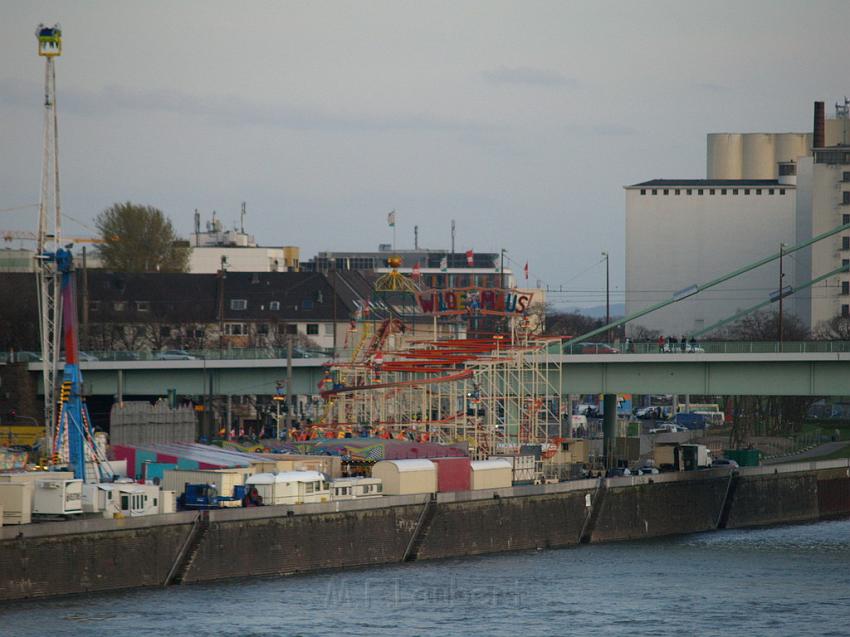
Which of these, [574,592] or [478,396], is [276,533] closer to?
[574,592]

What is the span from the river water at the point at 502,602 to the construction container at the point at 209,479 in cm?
500

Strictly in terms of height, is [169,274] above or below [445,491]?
above

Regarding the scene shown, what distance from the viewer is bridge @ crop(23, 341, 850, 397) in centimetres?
9656

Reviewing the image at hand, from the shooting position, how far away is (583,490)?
88000 millimetres

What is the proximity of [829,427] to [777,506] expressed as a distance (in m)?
51.7

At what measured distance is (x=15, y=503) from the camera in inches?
2482

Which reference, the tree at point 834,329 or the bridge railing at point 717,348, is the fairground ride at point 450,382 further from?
the tree at point 834,329

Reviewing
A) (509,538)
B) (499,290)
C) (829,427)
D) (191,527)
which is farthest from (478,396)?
(829,427)

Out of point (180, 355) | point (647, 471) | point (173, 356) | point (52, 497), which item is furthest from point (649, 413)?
point (52, 497)

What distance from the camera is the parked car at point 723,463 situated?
339ft

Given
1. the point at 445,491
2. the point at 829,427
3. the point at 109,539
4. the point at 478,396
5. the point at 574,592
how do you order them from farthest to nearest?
1. the point at 829,427
2. the point at 478,396
3. the point at 445,491
4. the point at 574,592
5. the point at 109,539

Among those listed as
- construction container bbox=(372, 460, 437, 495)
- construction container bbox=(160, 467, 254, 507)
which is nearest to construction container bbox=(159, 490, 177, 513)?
construction container bbox=(160, 467, 254, 507)

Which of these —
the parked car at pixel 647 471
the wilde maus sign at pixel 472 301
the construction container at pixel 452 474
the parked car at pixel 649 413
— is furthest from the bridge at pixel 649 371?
the parked car at pixel 649 413

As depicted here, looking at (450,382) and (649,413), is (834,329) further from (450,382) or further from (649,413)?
(450,382)
